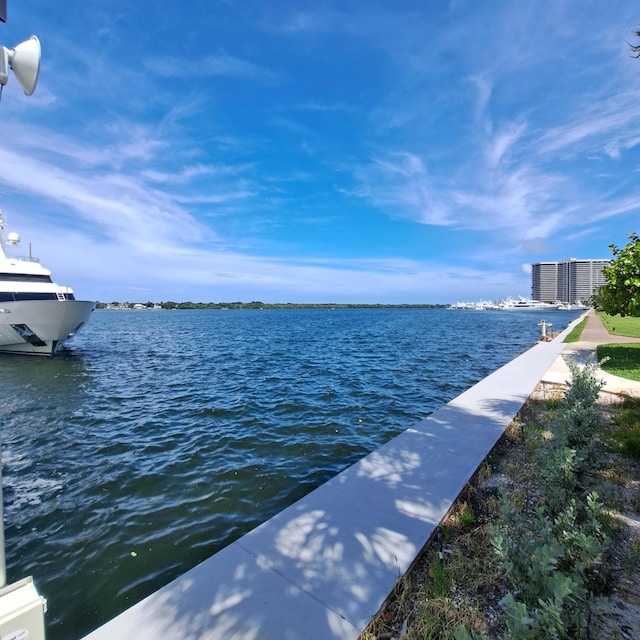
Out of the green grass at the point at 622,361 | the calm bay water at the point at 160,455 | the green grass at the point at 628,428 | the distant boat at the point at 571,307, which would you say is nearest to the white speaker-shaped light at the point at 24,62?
the calm bay water at the point at 160,455

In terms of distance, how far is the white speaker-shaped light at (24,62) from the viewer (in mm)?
2190

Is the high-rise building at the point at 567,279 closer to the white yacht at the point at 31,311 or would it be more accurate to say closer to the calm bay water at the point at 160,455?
the calm bay water at the point at 160,455

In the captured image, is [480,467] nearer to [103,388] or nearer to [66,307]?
[103,388]

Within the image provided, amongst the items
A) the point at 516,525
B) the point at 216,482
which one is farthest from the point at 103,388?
the point at 516,525

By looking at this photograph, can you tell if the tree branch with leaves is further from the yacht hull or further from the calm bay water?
the yacht hull

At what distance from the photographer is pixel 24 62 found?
2275 mm

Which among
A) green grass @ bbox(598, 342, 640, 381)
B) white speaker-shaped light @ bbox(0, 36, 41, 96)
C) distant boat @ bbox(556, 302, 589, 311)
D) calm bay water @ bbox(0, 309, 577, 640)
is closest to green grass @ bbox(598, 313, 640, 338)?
green grass @ bbox(598, 342, 640, 381)

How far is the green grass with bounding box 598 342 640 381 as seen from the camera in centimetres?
1087

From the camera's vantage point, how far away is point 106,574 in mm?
4148

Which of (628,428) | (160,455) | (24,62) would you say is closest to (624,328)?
(628,428)

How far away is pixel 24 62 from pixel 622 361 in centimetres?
1692

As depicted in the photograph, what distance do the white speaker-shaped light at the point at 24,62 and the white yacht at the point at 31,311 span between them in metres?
22.3

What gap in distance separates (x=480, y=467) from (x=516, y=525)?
2431 mm

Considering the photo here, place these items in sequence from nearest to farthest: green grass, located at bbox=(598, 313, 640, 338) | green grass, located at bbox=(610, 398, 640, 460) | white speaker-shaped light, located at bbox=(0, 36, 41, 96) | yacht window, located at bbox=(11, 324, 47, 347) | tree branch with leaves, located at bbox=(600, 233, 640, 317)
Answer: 1. white speaker-shaped light, located at bbox=(0, 36, 41, 96)
2. green grass, located at bbox=(610, 398, 640, 460)
3. tree branch with leaves, located at bbox=(600, 233, 640, 317)
4. yacht window, located at bbox=(11, 324, 47, 347)
5. green grass, located at bbox=(598, 313, 640, 338)
